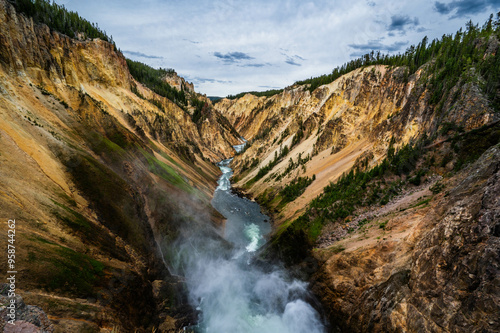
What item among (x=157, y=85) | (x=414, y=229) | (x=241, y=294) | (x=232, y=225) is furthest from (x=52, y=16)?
(x=414, y=229)

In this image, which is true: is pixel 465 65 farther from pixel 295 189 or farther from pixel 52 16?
pixel 52 16

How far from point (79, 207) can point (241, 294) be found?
14.4 meters

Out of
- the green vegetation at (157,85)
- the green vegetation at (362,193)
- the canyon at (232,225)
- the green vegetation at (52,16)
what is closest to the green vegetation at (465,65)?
the canyon at (232,225)

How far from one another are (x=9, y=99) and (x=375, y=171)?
34932mm

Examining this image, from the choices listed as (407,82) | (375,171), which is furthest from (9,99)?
(407,82)

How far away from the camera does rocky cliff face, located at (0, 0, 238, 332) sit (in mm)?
10430

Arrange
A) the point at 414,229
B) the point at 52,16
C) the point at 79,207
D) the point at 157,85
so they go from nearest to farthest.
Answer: the point at 414,229 < the point at 79,207 < the point at 52,16 < the point at 157,85

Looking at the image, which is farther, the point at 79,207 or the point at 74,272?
the point at 79,207

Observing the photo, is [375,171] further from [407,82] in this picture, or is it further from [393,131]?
[407,82]

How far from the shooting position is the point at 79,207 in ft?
51.6

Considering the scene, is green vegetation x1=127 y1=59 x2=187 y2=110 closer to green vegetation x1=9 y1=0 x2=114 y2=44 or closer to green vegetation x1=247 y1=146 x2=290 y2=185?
green vegetation x1=9 y1=0 x2=114 y2=44

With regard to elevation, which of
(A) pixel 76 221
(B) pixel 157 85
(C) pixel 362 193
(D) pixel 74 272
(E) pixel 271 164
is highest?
(B) pixel 157 85

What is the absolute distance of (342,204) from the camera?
25578mm

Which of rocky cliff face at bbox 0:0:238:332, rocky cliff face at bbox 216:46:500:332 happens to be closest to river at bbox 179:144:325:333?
rocky cliff face at bbox 216:46:500:332
